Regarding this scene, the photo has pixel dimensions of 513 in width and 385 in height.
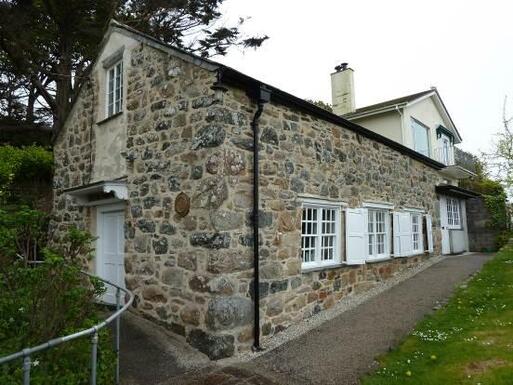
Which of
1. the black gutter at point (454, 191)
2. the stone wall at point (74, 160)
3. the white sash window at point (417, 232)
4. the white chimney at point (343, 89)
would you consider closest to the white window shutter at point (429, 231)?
the white sash window at point (417, 232)

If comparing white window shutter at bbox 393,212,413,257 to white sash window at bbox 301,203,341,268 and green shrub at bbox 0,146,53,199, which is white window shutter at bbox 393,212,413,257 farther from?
green shrub at bbox 0,146,53,199

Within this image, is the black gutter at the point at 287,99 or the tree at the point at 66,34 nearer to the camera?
the black gutter at the point at 287,99

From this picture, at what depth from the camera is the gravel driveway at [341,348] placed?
4805 mm

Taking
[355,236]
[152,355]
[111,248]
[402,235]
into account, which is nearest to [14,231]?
[152,355]

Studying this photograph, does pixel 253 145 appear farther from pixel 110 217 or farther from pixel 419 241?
pixel 419 241

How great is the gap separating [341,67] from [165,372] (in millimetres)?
16188

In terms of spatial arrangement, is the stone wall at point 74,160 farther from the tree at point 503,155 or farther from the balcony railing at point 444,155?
the balcony railing at point 444,155

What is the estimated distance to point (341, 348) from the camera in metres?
5.62

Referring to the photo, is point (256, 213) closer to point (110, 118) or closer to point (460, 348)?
point (460, 348)

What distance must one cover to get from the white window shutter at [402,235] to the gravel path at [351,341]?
166 centimetres

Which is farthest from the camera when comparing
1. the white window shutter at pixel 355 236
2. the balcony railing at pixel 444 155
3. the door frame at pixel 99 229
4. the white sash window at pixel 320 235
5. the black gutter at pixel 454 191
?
the balcony railing at pixel 444 155

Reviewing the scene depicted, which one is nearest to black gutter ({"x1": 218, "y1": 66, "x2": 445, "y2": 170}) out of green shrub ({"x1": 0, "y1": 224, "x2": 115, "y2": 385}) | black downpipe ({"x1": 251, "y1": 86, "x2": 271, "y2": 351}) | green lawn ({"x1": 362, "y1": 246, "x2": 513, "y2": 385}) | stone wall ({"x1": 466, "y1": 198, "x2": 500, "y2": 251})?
black downpipe ({"x1": 251, "y1": 86, "x2": 271, "y2": 351})

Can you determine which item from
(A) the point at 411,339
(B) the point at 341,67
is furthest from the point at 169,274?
(B) the point at 341,67

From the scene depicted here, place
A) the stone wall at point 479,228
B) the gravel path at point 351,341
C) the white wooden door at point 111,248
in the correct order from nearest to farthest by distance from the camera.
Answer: the gravel path at point 351,341, the white wooden door at point 111,248, the stone wall at point 479,228
